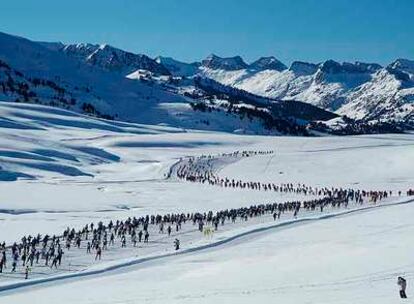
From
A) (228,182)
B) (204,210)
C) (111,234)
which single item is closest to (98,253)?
(111,234)

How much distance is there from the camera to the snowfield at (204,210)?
27484mm

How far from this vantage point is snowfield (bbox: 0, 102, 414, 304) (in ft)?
90.2

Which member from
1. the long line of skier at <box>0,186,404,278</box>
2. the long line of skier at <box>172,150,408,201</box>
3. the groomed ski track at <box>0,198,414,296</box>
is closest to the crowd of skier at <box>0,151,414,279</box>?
the long line of skier at <box>0,186,404,278</box>

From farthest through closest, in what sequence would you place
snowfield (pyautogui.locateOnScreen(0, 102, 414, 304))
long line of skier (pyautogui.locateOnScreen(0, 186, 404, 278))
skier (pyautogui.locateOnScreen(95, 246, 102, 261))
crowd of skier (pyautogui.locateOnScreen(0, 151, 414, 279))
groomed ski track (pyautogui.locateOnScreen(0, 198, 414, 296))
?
skier (pyautogui.locateOnScreen(95, 246, 102, 261)) → crowd of skier (pyautogui.locateOnScreen(0, 151, 414, 279)) → long line of skier (pyautogui.locateOnScreen(0, 186, 404, 278)) → groomed ski track (pyautogui.locateOnScreen(0, 198, 414, 296)) → snowfield (pyautogui.locateOnScreen(0, 102, 414, 304))

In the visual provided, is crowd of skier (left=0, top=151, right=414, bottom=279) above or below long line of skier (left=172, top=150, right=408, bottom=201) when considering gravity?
below

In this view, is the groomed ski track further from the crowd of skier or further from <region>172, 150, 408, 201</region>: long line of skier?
<region>172, 150, 408, 201</region>: long line of skier

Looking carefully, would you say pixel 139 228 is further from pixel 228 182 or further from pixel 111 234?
pixel 228 182

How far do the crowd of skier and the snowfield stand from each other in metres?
0.98

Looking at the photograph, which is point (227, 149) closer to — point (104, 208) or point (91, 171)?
point (91, 171)

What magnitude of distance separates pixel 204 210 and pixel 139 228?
39.1 ft

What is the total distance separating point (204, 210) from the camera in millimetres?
58406

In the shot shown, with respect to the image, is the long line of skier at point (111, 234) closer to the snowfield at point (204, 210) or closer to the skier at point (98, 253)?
the skier at point (98, 253)

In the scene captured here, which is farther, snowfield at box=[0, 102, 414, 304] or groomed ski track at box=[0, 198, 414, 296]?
groomed ski track at box=[0, 198, 414, 296]

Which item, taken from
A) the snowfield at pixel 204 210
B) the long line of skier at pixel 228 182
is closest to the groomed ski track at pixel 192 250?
the snowfield at pixel 204 210
